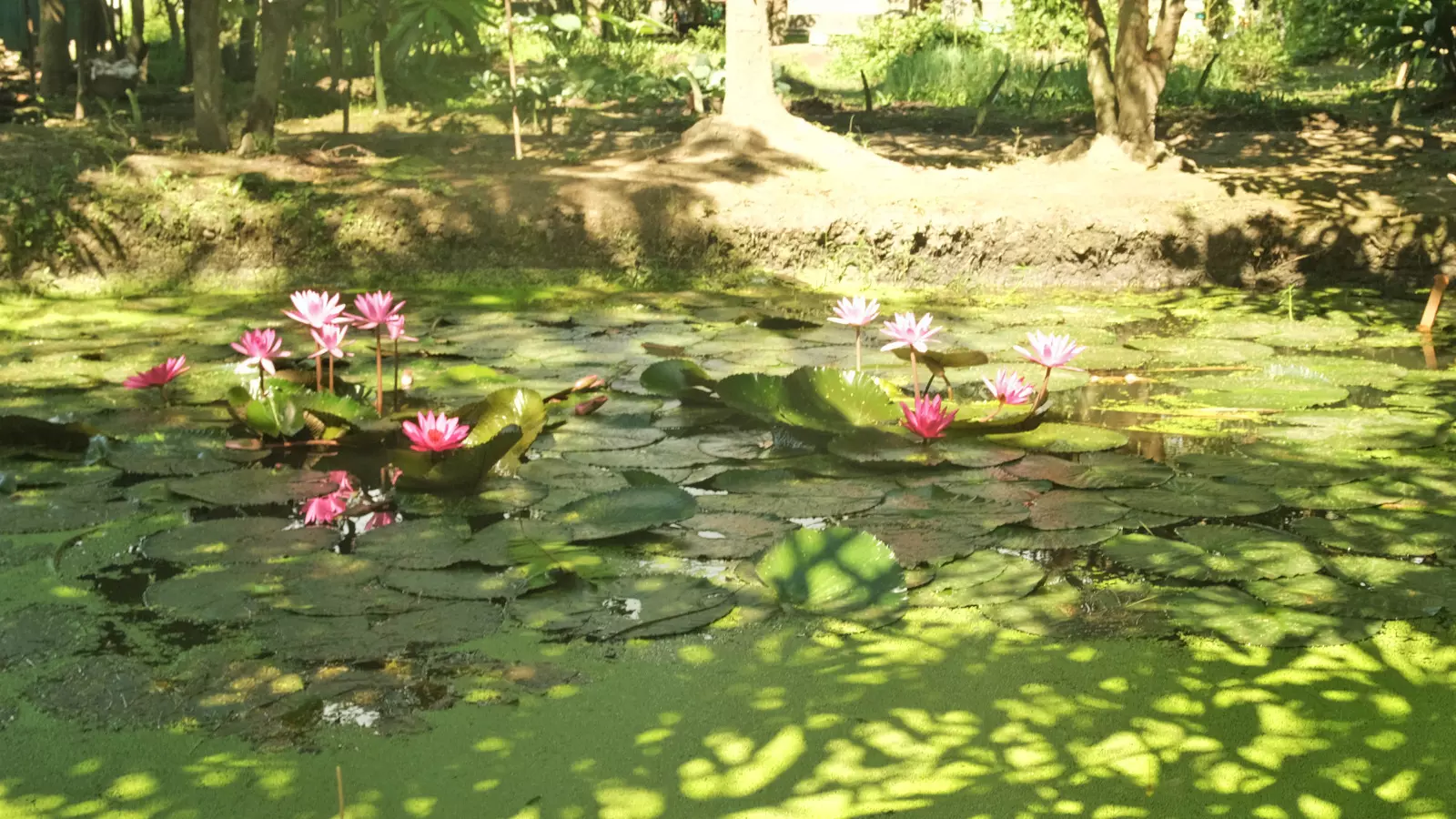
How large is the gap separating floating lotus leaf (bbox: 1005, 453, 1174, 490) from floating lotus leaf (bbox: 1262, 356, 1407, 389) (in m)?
1.13

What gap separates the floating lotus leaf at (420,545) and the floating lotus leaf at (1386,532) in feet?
5.66

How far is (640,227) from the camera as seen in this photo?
6.33m

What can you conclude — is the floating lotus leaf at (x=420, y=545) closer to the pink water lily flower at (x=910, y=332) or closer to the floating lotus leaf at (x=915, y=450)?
the floating lotus leaf at (x=915, y=450)

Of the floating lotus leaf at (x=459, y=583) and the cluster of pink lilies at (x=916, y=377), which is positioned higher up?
the cluster of pink lilies at (x=916, y=377)

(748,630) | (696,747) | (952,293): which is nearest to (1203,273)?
(952,293)

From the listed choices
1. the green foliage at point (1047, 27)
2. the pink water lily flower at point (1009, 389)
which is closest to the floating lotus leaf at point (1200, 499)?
the pink water lily flower at point (1009, 389)

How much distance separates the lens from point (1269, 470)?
11.1 ft

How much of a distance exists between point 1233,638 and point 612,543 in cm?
120

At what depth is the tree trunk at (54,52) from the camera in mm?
10297

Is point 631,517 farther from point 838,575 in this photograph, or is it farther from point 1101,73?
point 1101,73

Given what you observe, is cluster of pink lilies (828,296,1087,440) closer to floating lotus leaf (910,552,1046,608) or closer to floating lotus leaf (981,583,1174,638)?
floating lotus leaf (910,552,1046,608)

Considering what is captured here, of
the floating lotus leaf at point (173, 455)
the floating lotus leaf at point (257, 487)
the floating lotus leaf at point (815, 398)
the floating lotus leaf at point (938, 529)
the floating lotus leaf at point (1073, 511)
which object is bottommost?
the floating lotus leaf at point (938, 529)

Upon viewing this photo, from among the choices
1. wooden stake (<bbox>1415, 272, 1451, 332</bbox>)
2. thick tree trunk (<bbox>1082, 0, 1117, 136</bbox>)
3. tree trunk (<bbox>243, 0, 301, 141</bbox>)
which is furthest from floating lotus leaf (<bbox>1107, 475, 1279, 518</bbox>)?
tree trunk (<bbox>243, 0, 301, 141</bbox>)

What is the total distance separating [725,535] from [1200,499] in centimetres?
107
